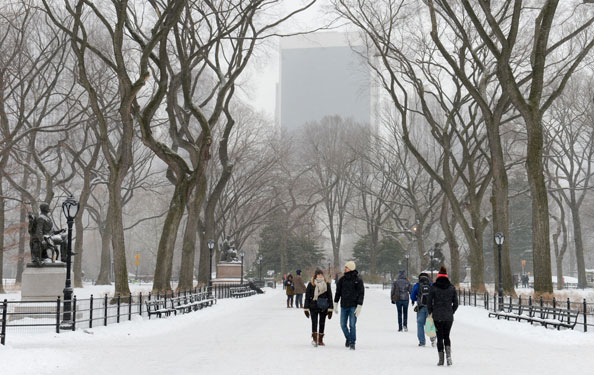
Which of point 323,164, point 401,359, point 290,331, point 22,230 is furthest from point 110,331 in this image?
point 323,164

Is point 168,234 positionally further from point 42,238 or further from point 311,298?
point 311,298

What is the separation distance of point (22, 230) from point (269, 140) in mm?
19652

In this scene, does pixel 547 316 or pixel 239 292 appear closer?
pixel 547 316

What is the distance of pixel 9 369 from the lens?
10695mm

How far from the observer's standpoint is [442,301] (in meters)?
12.0

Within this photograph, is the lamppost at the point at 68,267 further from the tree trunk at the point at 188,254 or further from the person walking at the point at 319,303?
the tree trunk at the point at 188,254

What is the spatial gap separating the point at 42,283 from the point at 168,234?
927 cm

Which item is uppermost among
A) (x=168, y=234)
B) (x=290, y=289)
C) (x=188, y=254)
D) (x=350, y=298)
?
(x=168, y=234)

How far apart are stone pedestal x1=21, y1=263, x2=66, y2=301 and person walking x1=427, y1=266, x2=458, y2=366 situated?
12712mm

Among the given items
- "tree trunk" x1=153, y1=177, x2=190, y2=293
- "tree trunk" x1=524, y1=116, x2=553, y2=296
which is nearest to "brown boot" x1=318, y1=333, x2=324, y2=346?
"tree trunk" x1=524, y1=116, x2=553, y2=296

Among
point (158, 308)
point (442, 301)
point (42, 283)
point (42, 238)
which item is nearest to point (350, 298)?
point (442, 301)

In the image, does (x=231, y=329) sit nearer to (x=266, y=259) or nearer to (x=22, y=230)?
(x=22, y=230)

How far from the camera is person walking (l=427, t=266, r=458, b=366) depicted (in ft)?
38.2

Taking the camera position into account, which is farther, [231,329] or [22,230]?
[22,230]
